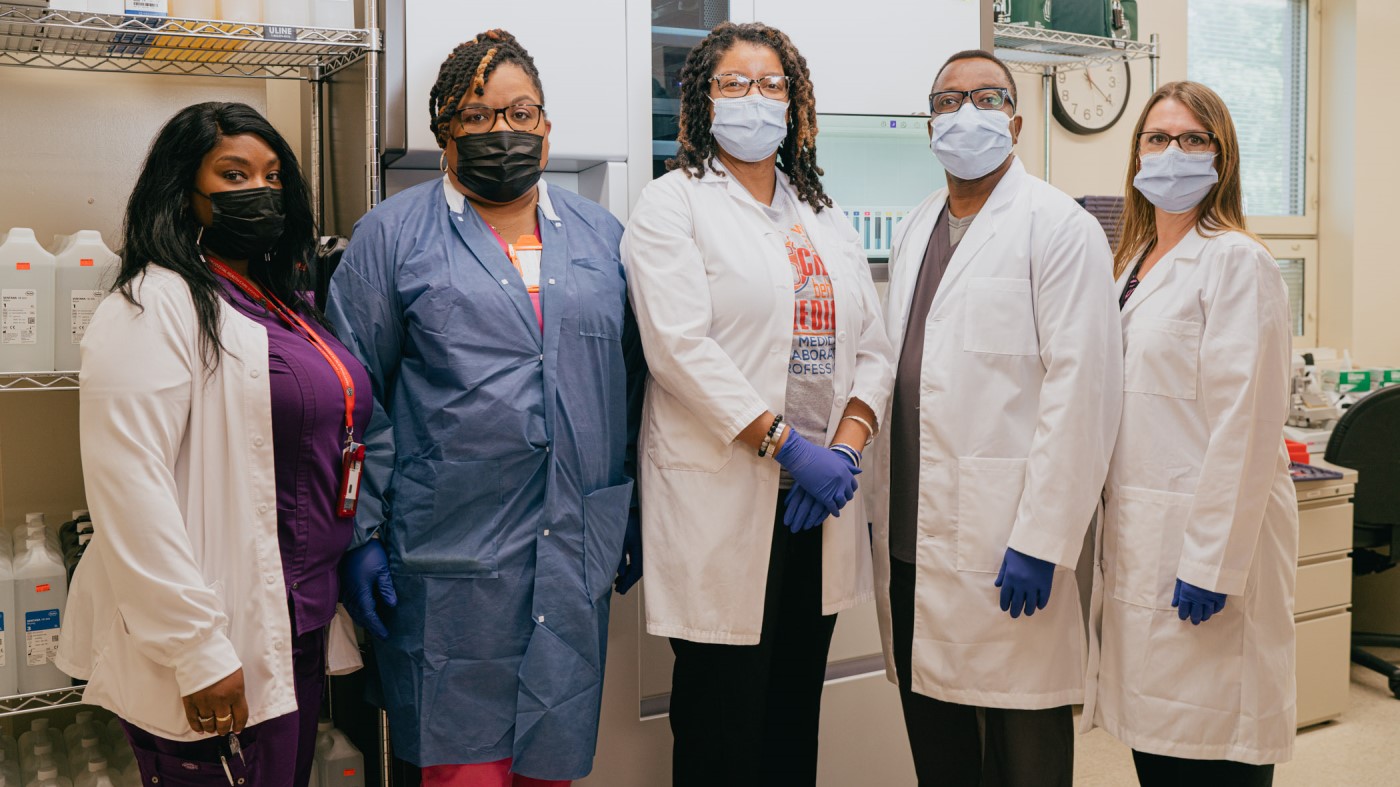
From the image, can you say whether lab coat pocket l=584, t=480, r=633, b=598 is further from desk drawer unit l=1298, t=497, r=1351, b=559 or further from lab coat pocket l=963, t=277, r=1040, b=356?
desk drawer unit l=1298, t=497, r=1351, b=559

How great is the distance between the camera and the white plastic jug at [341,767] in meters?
2.12

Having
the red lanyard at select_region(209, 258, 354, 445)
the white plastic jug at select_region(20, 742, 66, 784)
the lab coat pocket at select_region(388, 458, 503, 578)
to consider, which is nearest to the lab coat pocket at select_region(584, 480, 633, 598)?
the lab coat pocket at select_region(388, 458, 503, 578)

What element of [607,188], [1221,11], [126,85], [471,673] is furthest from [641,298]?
[1221,11]

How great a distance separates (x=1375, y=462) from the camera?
3.42 metres

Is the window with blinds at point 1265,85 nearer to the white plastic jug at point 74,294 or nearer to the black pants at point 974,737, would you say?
the black pants at point 974,737

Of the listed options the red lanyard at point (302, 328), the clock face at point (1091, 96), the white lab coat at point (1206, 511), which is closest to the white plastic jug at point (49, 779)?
the red lanyard at point (302, 328)

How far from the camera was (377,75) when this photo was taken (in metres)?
2.05

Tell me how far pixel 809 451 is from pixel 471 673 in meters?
0.66

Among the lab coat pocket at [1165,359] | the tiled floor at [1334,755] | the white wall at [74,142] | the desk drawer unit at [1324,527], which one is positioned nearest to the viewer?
the lab coat pocket at [1165,359]

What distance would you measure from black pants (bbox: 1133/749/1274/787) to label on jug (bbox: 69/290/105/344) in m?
2.01

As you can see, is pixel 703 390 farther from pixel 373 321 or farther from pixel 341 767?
pixel 341 767

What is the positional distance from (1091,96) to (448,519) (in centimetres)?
312

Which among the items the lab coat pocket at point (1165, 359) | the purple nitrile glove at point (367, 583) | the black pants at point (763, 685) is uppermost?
the lab coat pocket at point (1165, 359)

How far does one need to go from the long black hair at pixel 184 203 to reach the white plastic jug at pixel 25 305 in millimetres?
314
